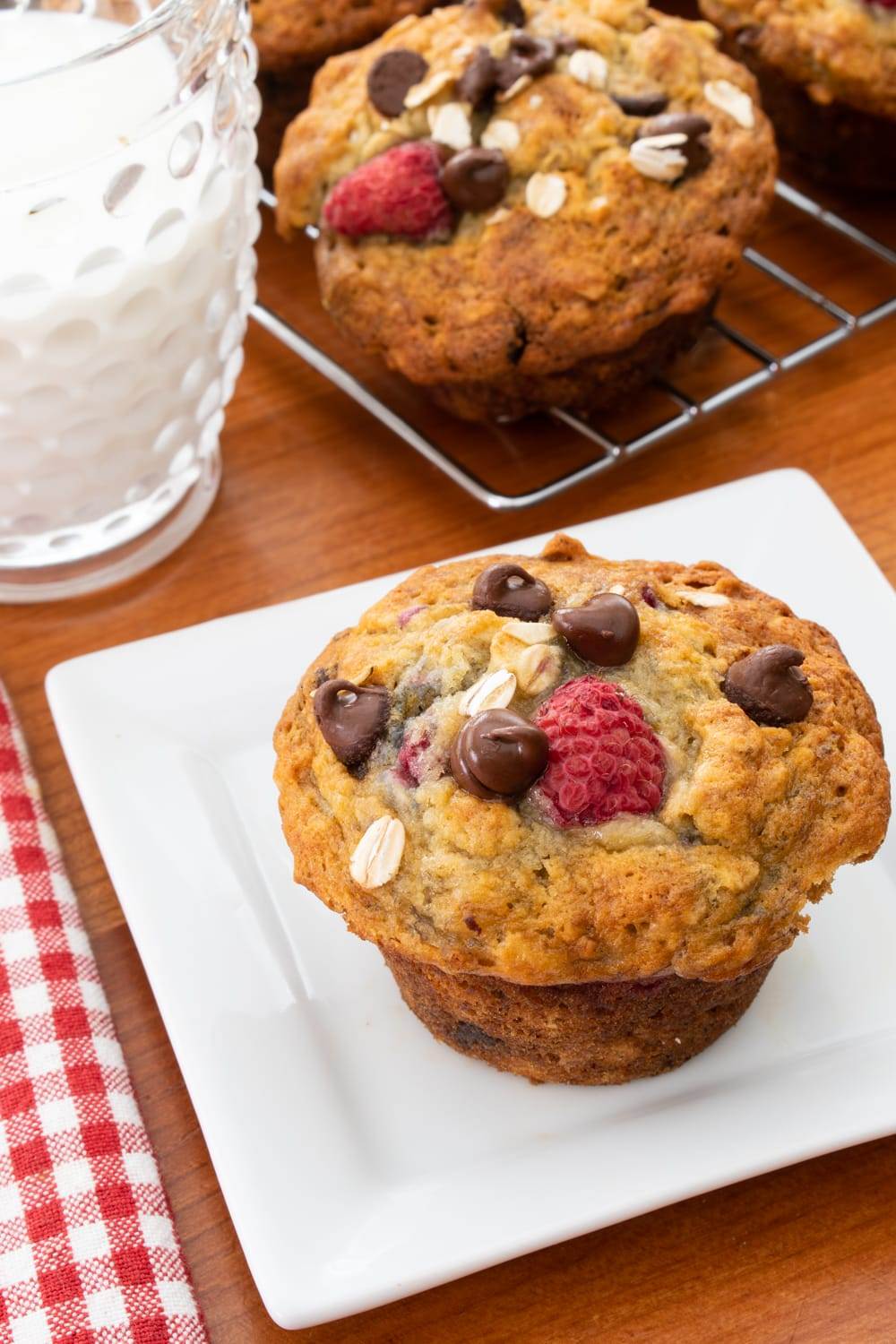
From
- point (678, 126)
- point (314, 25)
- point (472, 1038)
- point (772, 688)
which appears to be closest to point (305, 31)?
point (314, 25)

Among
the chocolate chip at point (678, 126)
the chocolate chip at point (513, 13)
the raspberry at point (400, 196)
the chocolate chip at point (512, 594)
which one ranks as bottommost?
the chocolate chip at point (512, 594)

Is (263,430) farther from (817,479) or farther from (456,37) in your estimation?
(817,479)

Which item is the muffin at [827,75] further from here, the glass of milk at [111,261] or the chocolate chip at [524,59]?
the glass of milk at [111,261]

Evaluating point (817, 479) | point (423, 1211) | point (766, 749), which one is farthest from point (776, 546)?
point (423, 1211)

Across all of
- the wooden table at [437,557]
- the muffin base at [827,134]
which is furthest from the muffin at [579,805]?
the muffin base at [827,134]

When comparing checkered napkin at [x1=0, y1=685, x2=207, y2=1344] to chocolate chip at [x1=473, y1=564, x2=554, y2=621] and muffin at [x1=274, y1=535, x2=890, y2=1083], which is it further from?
chocolate chip at [x1=473, y1=564, x2=554, y2=621]

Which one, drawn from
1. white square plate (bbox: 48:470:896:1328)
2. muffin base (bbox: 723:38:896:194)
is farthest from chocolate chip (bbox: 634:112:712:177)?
white square plate (bbox: 48:470:896:1328)

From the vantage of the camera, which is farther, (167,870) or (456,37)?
(456,37)
